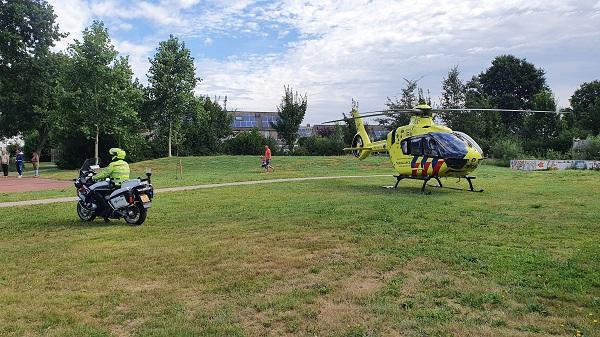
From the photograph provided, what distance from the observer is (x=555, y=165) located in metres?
29.8

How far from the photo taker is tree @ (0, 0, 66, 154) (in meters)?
38.6

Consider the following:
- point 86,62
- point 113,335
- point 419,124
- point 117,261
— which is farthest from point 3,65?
point 113,335

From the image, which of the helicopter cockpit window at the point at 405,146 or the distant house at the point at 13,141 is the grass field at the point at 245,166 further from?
the distant house at the point at 13,141

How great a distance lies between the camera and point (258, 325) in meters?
4.32

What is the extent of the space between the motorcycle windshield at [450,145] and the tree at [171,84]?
26.2m

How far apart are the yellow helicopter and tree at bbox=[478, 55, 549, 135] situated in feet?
152

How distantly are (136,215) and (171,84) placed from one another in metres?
29.6

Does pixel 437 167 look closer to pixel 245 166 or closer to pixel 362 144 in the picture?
pixel 362 144

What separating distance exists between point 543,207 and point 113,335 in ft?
32.5

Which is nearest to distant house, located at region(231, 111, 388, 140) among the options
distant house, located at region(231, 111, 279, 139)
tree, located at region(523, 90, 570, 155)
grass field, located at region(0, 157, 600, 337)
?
distant house, located at region(231, 111, 279, 139)

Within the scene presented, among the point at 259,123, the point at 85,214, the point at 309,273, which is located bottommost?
the point at 309,273

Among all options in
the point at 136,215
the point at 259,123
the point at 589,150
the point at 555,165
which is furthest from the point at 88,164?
the point at 259,123

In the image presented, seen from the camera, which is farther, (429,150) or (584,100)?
(584,100)

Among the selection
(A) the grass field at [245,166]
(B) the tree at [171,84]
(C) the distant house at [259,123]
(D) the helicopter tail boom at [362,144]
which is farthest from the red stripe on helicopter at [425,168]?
(C) the distant house at [259,123]
